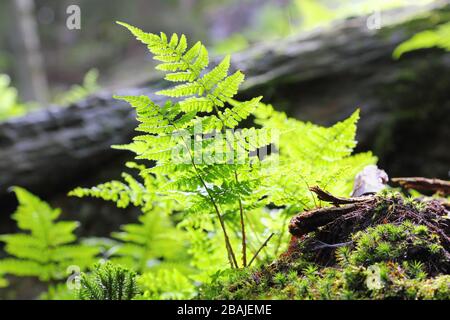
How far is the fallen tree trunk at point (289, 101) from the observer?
3852mm

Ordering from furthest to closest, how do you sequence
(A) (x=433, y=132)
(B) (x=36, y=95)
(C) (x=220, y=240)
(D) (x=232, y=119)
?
(B) (x=36, y=95) → (A) (x=433, y=132) → (C) (x=220, y=240) → (D) (x=232, y=119)

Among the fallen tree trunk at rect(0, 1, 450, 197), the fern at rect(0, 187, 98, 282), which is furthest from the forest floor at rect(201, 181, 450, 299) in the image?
the fallen tree trunk at rect(0, 1, 450, 197)

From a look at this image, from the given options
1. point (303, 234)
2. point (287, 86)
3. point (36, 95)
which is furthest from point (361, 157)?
point (36, 95)

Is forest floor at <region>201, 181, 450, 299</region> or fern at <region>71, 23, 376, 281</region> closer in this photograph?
forest floor at <region>201, 181, 450, 299</region>

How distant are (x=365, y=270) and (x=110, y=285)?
78cm

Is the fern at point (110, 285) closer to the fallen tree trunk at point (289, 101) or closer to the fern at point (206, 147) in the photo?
the fern at point (206, 147)

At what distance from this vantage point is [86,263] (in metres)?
2.59

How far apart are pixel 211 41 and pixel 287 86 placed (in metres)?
11.7

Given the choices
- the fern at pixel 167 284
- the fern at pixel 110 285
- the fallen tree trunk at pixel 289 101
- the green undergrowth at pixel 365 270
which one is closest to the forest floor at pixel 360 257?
the green undergrowth at pixel 365 270

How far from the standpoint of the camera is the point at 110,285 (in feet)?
4.61

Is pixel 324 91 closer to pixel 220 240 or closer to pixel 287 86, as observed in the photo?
pixel 287 86

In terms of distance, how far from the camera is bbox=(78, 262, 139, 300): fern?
1.40 metres

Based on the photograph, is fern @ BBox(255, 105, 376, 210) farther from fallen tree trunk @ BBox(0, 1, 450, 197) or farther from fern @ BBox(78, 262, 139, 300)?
fallen tree trunk @ BBox(0, 1, 450, 197)

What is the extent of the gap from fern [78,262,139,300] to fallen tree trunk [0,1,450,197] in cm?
240
